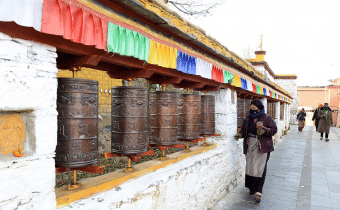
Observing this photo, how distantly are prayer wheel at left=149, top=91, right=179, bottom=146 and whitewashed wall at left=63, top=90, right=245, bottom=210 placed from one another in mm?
406

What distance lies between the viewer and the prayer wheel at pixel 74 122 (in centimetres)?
205

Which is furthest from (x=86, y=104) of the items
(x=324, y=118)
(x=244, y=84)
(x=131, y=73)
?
(x=324, y=118)

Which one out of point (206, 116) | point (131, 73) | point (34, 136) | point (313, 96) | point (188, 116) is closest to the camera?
point (34, 136)

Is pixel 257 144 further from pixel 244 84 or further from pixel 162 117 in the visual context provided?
pixel 162 117

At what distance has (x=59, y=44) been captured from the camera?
184 cm

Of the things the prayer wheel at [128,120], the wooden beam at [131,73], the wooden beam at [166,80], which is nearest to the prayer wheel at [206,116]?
the wooden beam at [166,80]

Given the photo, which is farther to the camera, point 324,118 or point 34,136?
point 324,118

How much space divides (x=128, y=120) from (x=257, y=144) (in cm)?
299

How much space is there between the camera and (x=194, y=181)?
146 inches

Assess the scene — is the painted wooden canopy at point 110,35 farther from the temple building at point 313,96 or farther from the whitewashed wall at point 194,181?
the temple building at point 313,96

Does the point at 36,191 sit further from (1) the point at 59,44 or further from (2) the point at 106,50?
(2) the point at 106,50

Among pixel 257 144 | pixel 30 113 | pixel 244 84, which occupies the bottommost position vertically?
pixel 257 144

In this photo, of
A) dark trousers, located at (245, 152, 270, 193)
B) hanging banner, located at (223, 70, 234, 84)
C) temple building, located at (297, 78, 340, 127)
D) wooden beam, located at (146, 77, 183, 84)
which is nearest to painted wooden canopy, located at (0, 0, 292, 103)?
wooden beam, located at (146, 77, 183, 84)

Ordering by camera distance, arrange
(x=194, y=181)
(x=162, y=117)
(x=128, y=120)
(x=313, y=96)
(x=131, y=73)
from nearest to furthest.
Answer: (x=128, y=120), (x=131, y=73), (x=162, y=117), (x=194, y=181), (x=313, y=96)
